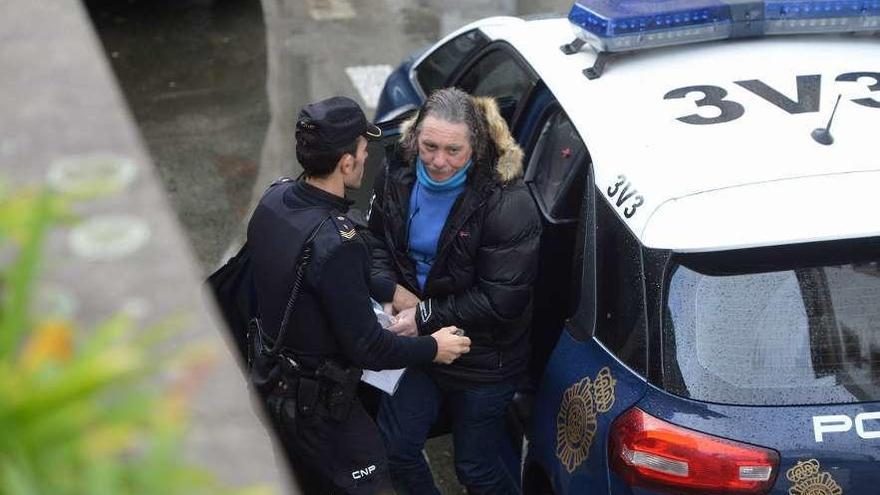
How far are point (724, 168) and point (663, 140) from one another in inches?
9.4

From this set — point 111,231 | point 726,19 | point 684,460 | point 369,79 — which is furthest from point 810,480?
point 369,79

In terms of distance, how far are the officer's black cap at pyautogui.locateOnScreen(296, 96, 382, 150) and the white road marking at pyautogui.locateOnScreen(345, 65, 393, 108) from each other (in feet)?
14.2

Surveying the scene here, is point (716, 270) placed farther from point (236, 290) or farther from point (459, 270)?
point (236, 290)

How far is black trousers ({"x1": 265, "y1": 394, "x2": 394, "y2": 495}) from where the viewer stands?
3166 millimetres

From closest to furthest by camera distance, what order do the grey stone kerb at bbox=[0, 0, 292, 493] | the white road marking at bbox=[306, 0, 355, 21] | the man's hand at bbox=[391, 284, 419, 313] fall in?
the grey stone kerb at bbox=[0, 0, 292, 493]
the man's hand at bbox=[391, 284, 419, 313]
the white road marking at bbox=[306, 0, 355, 21]

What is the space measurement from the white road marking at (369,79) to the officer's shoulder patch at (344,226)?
14.8 feet

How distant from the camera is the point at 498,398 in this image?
11.3ft

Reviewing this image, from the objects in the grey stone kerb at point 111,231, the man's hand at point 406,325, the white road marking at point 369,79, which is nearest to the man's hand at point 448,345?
the man's hand at point 406,325

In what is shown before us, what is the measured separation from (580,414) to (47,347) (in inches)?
89.7

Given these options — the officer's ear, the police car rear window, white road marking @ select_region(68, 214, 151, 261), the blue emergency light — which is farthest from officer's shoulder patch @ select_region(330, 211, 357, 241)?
white road marking @ select_region(68, 214, 151, 261)

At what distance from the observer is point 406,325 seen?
3387 mm

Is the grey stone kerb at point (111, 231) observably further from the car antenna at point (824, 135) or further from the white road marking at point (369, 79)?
the white road marking at point (369, 79)

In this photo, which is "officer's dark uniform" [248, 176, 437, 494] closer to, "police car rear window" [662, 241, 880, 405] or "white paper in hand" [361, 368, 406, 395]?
"white paper in hand" [361, 368, 406, 395]

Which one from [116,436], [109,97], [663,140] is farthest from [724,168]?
[116,436]
